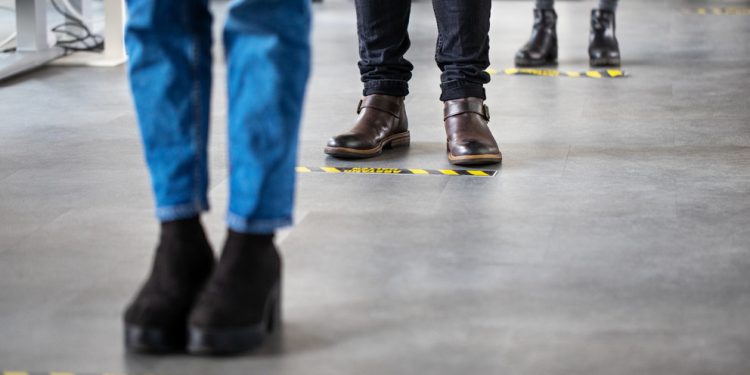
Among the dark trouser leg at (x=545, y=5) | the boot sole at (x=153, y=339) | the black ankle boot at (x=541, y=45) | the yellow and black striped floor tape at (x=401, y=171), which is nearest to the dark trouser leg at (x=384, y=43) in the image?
the yellow and black striped floor tape at (x=401, y=171)

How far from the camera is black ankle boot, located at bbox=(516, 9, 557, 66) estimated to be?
13.1 ft

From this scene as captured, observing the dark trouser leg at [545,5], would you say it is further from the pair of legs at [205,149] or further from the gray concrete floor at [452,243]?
the pair of legs at [205,149]

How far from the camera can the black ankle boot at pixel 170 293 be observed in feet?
4.50

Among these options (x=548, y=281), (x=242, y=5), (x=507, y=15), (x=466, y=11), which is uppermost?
(x=242, y=5)

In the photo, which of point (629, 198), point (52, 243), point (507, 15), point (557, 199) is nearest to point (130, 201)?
point (52, 243)

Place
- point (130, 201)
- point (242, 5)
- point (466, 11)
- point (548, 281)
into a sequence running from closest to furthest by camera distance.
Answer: point (242, 5) → point (548, 281) → point (130, 201) → point (466, 11)

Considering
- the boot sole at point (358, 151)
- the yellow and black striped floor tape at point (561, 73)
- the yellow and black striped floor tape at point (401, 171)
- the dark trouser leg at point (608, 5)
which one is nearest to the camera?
the yellow and black striped floor tape at point (401, 171)

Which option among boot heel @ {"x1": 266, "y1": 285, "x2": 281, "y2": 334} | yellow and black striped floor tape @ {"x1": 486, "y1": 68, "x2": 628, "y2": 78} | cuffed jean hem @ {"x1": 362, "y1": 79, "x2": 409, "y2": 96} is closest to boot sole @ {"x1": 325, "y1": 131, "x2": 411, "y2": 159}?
cuffed jean hem @ {"x1": 362, "y1": 79, "x2": 409, "y2": 96}

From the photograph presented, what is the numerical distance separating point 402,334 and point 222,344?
0.24 metres

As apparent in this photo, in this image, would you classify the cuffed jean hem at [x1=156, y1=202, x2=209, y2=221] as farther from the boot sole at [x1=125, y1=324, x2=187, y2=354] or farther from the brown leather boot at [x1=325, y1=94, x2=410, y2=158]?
the brown leather boot at [x1=325, y1=94, x2=410, y2=158]

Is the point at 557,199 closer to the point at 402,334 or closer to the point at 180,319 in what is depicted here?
the point at 402,334

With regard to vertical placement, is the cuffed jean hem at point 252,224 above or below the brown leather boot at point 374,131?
above

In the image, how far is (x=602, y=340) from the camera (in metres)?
1.44

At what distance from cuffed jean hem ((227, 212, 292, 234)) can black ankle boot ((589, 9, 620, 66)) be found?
2778 millimetres
